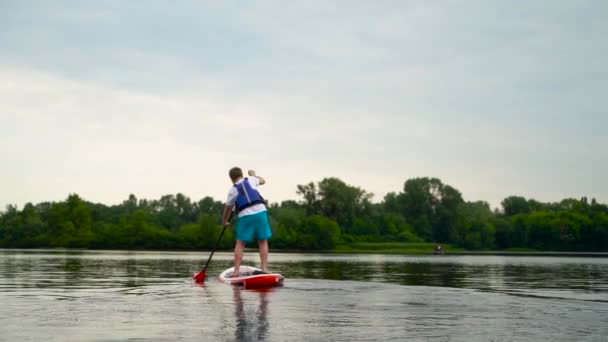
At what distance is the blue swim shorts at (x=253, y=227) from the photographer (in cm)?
1115

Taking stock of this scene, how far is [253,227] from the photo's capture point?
36.7ft

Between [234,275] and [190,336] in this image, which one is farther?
[234,275]

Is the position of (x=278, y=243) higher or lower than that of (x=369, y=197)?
lower

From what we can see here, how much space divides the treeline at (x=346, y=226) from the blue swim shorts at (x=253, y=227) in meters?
Answer: 98.0

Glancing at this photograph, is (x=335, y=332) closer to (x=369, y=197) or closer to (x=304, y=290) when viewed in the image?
(x=304, y=290)

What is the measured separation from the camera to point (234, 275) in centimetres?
1162

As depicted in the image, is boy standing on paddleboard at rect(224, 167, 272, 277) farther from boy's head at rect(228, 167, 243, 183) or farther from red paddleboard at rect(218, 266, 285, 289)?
red paddleboard at rect(218, 266, 285, 289)

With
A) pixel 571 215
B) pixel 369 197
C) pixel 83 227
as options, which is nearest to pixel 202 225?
pixel 83 227

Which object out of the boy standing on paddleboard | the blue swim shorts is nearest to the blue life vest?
the boy standing on paddleboard

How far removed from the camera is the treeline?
11294 centimetres

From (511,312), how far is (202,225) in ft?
359

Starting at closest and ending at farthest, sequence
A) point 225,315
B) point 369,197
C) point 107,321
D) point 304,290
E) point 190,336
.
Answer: point 190,336, point 107,321, point 225,315, point 304,290, point 369,197

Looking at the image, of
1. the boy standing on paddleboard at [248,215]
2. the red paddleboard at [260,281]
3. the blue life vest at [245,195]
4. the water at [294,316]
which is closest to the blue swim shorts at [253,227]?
the boy standing on paddleboard at [248,215]

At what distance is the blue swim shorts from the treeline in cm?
9795
